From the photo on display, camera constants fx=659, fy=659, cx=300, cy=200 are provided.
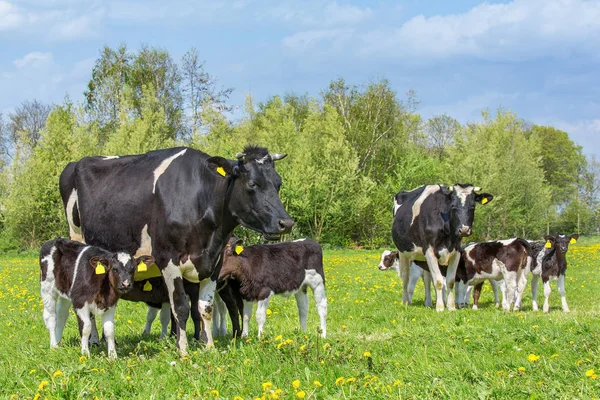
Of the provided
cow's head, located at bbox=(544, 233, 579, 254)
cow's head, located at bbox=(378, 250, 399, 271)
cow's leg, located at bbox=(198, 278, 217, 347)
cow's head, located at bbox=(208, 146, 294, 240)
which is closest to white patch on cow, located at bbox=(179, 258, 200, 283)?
cow's leg, located at bbox=(198, 278, 217, 347)

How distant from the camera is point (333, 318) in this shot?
1337 cm

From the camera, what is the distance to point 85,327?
348 inches

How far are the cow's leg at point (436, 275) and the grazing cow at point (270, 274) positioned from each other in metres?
3.68

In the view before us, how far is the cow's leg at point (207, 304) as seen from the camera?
8.63 m

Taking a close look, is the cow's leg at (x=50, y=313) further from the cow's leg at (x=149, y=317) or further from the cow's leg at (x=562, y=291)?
the cow's leg at (x=562, y=291)

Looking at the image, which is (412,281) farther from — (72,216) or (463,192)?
(72,216)

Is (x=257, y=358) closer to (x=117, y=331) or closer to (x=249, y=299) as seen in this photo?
(x=249, y=299)

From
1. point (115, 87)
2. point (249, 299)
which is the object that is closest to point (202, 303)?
point (249, 299)

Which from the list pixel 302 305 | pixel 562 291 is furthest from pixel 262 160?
pixel 562 291

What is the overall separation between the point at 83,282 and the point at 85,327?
65cm

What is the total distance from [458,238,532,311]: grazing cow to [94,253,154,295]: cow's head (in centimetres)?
926

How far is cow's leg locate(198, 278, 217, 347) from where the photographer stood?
8.63m

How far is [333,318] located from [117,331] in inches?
168

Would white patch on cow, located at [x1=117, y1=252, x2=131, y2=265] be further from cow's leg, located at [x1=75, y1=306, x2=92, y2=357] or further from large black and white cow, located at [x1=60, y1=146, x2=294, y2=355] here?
cow's leg, located at [x1=75, y1=306, x2=92, y2=357]
